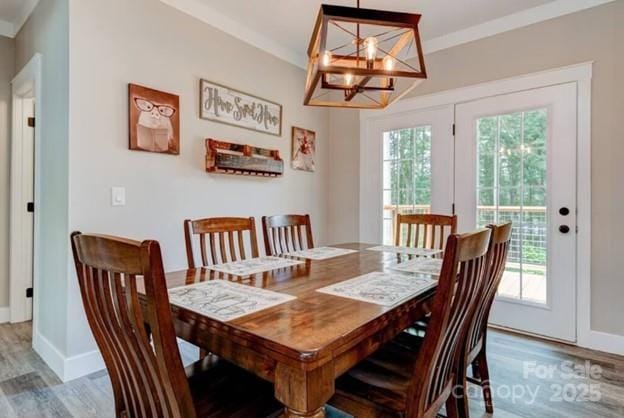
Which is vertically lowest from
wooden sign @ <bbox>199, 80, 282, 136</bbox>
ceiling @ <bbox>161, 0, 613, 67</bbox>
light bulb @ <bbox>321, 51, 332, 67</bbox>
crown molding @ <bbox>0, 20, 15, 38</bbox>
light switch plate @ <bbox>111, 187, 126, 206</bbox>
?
light switch plate @ <bbox>111, 187, 126, 206</bbox>

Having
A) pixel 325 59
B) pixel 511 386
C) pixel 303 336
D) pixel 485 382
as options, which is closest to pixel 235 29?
pixel 325 59

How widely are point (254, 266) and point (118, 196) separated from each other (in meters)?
1.15

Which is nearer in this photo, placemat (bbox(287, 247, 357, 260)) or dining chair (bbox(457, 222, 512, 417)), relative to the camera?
dining chair (bbox(457, 222, 512, 417))

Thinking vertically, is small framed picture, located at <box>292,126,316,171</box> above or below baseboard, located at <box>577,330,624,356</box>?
above

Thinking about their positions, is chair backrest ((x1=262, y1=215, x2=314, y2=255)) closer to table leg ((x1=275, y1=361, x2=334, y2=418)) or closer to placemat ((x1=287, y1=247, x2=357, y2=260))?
placemat ((x1=287, y1=247, x2=357, y2=260))

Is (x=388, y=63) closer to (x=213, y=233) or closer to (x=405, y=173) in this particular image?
(x=213, y=233)

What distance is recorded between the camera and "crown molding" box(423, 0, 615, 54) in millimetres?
2566

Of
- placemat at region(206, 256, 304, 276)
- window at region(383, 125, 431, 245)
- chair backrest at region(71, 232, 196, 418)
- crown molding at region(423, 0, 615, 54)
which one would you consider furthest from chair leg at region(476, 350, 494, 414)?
crown molding at region(423, 0, 615, 54)

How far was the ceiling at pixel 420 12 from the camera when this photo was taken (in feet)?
8.69

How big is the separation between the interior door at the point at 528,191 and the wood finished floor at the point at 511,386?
0.34 meters

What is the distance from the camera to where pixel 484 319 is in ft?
5.46

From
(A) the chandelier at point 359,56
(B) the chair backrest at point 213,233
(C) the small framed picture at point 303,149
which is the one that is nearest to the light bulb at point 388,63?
(A) the chandelier at point 359,56

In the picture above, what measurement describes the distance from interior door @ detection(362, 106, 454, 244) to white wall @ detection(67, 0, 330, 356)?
110 cm

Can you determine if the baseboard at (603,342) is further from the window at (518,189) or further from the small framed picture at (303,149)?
the small framed picture at (303,149)
